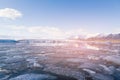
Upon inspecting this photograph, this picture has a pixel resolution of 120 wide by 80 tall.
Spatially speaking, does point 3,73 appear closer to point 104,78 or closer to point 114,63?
point 104,78

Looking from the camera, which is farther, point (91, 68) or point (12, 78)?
point (91, 68)

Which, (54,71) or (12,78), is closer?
(12,78)

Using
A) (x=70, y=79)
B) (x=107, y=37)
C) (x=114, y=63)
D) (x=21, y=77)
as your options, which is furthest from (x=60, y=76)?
(x=107, y=37)

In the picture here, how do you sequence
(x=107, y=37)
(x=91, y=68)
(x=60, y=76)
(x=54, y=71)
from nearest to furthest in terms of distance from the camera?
1. (x=60, y=76)
2. (x=54, y=71)
3. (x=91, y=68)
4. (x=107, y=37)

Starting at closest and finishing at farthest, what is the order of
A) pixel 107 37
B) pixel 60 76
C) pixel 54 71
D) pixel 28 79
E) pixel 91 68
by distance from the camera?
pixel 28 79 → pixel 60 76 → pixel 54 71 → pixel 91 68 → pixel 107 37

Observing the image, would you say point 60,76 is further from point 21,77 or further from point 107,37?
point 107,37

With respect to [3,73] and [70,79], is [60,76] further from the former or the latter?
[3,73]

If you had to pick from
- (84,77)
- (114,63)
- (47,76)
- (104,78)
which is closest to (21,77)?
(47,76)

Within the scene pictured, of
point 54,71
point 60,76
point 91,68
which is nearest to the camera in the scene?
point 60,76

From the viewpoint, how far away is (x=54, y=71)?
673cm

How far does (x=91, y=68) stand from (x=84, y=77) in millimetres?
1587

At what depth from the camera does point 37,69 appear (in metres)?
7.12

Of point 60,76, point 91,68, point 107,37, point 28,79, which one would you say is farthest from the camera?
point 107,37

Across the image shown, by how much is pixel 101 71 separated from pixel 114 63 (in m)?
2.30
